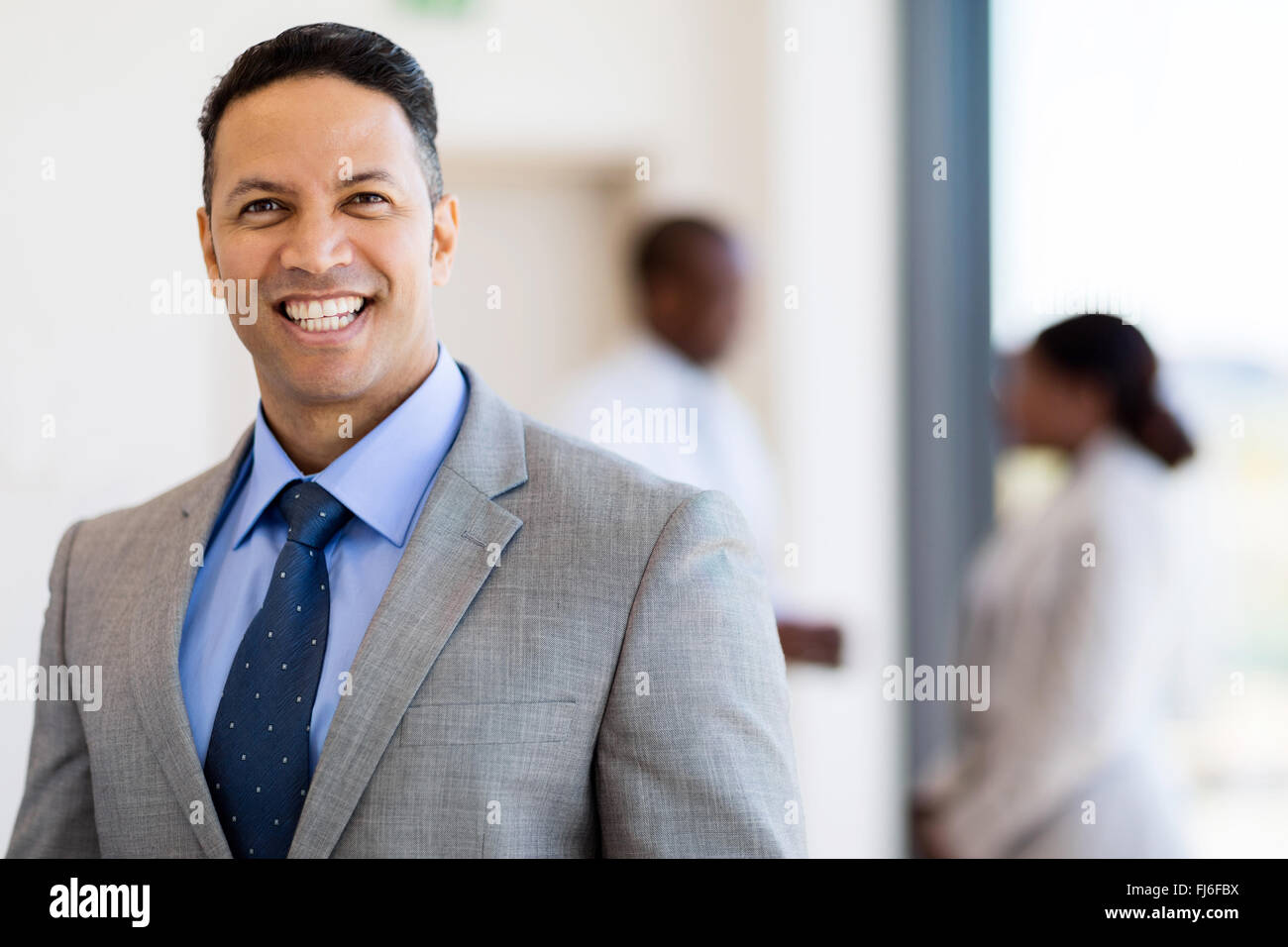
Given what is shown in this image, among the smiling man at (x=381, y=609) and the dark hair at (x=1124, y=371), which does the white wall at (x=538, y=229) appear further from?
the smiling man at (x=381, y=609)

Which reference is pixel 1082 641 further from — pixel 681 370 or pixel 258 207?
pixel 258 207

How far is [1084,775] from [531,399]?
5.32 feet

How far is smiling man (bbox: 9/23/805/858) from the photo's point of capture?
0.94m

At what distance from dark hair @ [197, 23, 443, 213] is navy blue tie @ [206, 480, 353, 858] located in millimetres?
351

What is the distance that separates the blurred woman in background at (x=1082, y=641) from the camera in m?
2.17

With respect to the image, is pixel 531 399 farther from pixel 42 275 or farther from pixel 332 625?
pixel 332 625

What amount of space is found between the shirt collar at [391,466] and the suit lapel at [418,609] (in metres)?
0.03

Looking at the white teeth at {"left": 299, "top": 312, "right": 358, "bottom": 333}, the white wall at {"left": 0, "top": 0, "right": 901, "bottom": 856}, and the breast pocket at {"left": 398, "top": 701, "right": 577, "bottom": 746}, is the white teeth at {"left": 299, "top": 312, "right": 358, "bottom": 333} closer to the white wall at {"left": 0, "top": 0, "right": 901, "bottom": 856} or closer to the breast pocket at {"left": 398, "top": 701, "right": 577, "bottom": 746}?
the breast pocket at {"left": 398, "top": 701, "right": 577, "bottom": 746}

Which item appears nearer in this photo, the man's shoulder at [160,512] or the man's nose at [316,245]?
the man's nose at [316,245]

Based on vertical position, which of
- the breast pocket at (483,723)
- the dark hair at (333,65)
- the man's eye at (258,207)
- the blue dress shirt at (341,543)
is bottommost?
the breast pocket at (483,723)

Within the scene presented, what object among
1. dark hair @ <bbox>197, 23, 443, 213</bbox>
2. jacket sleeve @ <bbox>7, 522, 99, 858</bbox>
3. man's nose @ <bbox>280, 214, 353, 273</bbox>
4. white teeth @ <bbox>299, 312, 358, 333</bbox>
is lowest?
jacket sleeve @ <bbox>7, 522, 99, 858</bbox>

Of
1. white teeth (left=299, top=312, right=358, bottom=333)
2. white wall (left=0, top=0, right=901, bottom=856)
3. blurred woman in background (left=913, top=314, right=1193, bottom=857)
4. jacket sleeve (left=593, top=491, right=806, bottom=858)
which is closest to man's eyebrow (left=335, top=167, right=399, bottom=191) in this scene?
white teeth (left=299, top=312, right=358, bottom=333)

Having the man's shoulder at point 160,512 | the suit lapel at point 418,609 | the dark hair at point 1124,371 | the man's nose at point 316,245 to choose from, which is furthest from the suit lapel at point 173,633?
the dark hair at point 1124,371

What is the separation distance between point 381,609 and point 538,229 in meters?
2.45
